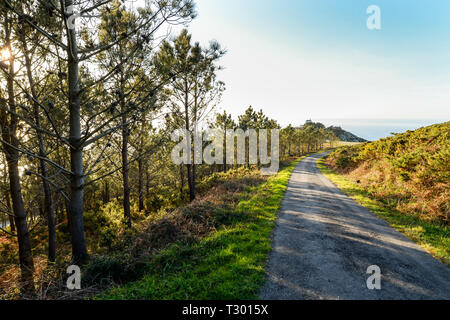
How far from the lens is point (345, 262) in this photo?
195 inches

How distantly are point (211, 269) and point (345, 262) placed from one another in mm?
3584

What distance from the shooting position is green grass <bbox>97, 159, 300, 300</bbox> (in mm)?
3885

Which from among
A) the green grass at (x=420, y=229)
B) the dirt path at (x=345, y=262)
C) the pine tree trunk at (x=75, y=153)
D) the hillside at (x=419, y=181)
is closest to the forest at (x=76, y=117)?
the pine tree trunk at (x=75, y=153)

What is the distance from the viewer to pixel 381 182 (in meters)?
13.5

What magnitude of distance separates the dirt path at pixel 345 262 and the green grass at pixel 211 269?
385 millimetres

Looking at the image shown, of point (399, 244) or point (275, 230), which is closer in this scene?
point (399, 244)

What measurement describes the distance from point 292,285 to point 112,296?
3830 mm

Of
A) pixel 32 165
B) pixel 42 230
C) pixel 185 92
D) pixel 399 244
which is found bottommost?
pixel 42 230

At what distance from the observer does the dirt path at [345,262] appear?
12.8 ft

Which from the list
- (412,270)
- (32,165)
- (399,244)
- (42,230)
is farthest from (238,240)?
(42,230)

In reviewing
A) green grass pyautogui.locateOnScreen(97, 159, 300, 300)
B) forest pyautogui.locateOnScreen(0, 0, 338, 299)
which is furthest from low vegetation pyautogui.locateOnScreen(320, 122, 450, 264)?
forest pyautogui.locateOnScreen(0, 0, 338, 299)

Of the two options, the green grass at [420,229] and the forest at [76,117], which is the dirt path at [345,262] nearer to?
→ the green grass at [420,229]

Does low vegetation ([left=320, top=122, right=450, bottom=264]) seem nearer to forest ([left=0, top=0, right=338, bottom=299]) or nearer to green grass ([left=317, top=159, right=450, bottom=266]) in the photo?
green grass ([left=317, top=159, right=450, bottom=266])
